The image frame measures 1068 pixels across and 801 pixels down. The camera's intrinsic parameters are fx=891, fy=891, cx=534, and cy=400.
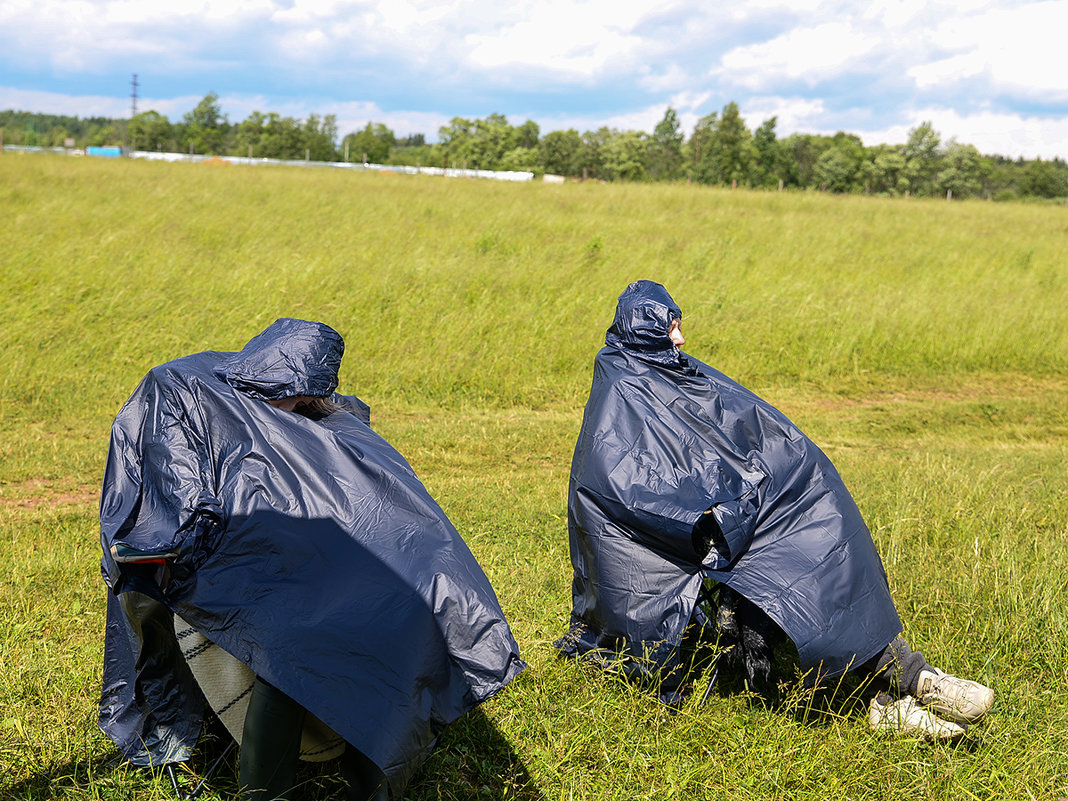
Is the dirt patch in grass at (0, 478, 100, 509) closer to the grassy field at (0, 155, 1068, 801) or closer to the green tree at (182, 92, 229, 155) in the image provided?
the grassy field at (0, 155, 1068, 801)

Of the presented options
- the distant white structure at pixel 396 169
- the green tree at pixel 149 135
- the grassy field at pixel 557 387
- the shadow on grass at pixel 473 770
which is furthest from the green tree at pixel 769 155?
the shadow on grass at pixel 473 770

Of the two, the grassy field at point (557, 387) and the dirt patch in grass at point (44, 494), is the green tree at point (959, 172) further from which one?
the dirt patch in grass at point (44, 494)

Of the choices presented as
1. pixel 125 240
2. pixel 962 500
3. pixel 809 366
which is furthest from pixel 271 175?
pixel 962 500

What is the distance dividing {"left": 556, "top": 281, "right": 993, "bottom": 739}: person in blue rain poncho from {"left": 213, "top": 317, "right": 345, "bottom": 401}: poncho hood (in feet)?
4.12

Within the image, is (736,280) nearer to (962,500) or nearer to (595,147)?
(962,500)

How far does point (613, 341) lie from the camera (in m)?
3.94

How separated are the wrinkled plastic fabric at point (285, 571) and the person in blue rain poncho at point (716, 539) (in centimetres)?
97

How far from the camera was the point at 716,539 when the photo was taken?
3.43 m

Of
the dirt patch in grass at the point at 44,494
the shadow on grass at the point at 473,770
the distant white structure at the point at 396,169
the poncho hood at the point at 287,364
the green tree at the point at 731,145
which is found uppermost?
the green tree at the point at 731,145

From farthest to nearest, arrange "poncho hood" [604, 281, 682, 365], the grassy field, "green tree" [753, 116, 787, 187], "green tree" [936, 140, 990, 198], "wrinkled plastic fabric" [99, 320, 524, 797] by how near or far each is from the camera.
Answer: "green tree" [936, 140, 990, 198], "green tree" [753, 116, 787, 187], "poncho hood" [604, 281, 682, 365], the grassy field, "wrinkled plastic fabric" [99, 320, 524, 797]

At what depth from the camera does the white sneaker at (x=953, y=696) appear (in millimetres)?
3357

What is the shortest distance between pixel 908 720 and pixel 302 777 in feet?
7.49

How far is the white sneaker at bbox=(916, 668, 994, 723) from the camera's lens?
3.36m

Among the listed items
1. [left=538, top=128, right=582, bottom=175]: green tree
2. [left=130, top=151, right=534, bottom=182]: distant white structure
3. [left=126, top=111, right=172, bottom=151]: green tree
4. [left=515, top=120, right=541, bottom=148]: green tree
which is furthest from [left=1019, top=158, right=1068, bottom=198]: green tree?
[left=126, top=111, right=172, bottom=151]: green tree
